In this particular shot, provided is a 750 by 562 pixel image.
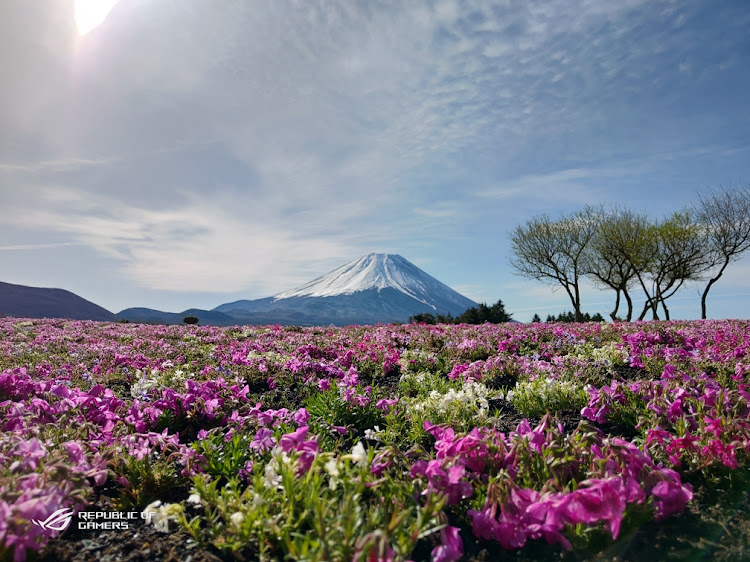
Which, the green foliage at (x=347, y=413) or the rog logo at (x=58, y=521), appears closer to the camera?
the rog logo at (x=58, y=521)

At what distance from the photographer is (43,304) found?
14175 cm

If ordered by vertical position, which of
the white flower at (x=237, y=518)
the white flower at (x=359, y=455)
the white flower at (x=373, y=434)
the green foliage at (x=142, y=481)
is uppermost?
the white flower at (x=359, y=455)

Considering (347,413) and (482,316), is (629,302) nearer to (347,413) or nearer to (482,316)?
(482,316)

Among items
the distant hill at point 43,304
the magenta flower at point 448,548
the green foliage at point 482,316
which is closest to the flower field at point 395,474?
the magenta flower at point 448,548

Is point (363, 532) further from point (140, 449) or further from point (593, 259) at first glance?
point (593, 259)


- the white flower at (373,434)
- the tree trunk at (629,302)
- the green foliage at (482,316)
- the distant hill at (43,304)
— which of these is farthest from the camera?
the distant hill at (43,304)

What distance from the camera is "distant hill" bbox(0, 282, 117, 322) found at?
132 metres

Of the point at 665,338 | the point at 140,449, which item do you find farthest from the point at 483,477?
the point at 665,338

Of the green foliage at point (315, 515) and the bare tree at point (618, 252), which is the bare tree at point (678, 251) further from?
the green foliage at point (315, 515)

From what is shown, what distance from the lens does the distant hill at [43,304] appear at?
13238 cm

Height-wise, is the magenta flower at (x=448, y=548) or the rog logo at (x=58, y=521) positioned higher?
the magenta flower at (x=448, y=548)

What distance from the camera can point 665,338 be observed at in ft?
27.5

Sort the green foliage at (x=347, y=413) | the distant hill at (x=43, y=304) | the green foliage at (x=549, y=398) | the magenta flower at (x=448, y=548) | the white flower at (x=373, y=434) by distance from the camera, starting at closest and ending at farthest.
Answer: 1. the magenta flower at (x=448, y=548)
2. the white flower at (x=373, y=434)
3. the green foliage at (x=347, y=413)
4. the green foliage at (x=549, y=398)
5. the distant hill at (x=43, y=304)

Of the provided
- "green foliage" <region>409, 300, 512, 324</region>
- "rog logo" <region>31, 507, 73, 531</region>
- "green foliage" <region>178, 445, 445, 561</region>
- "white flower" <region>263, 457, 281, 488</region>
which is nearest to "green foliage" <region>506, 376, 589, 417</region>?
"green foliage" <region>178, 445, 445, 561</region>
